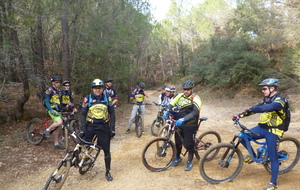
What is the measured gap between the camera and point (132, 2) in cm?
1455

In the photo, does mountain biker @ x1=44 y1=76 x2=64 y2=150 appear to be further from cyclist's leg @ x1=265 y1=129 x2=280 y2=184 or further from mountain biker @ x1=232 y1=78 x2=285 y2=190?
cyclist's leg @ x1=265 y1=129 x2=280 y2=184

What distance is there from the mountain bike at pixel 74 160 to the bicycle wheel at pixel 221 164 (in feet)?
7.26

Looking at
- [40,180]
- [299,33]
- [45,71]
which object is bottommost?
[40,180]

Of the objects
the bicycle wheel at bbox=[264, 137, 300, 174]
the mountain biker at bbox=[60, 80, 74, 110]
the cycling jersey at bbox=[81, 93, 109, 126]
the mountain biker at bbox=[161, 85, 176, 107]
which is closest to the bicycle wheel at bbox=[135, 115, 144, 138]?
the mountain biker at bbox=[161, 85, 176, 107]

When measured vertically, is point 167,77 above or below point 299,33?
below

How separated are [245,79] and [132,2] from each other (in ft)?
37.3

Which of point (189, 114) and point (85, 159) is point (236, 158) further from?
point (85, 159)

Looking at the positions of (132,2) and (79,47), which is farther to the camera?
(132,2)

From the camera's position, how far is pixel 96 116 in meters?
3.90

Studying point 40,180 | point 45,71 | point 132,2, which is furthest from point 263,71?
point 40,180

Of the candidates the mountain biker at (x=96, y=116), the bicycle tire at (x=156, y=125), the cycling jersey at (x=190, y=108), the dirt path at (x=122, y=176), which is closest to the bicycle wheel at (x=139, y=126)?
the bicycle tire at (x=156, y=125)

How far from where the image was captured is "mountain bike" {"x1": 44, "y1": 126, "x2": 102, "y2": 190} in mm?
3373

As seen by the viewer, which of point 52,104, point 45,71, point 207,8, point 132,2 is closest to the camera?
point 52,104

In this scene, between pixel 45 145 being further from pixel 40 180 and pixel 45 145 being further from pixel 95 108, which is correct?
pixel 95 108
